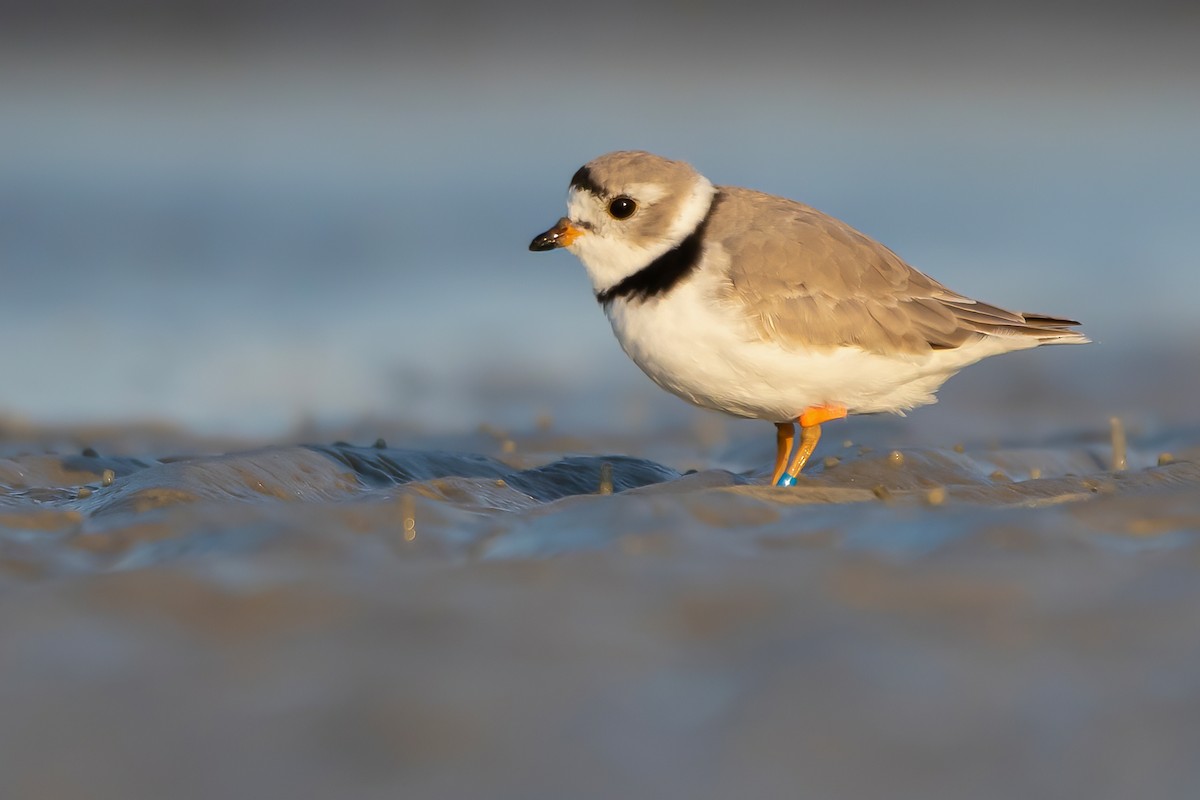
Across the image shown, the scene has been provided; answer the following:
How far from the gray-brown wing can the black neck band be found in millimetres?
106

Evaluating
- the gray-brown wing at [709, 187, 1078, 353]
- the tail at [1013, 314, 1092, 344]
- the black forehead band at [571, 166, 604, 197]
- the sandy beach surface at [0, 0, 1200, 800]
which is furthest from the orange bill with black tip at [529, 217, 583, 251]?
the tail at [1013, 314, 1092, 344]

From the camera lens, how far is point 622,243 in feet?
18.4

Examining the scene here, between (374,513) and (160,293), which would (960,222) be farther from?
(374,513)

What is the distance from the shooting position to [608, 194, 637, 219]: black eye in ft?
18.5

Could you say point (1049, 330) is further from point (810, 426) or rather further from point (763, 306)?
point (763, 306)

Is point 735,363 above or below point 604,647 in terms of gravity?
above

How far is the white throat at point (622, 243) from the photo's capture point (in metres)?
5.52

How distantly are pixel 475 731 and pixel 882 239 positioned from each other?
9873mm

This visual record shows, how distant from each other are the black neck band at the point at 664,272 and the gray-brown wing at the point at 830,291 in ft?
0.35

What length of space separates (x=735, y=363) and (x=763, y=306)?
0.25 meters

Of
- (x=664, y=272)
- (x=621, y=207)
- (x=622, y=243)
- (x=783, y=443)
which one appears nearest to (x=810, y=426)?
(x=783, y=443)

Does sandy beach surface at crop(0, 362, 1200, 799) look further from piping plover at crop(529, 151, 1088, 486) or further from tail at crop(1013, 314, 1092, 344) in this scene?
tail at crop(1013, 314, 1092, 344)

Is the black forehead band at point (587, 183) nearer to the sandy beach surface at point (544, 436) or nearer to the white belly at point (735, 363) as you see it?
the white belly at point (735, 363)

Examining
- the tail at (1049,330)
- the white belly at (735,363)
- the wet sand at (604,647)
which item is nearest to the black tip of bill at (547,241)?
the white belly at (735,363)
